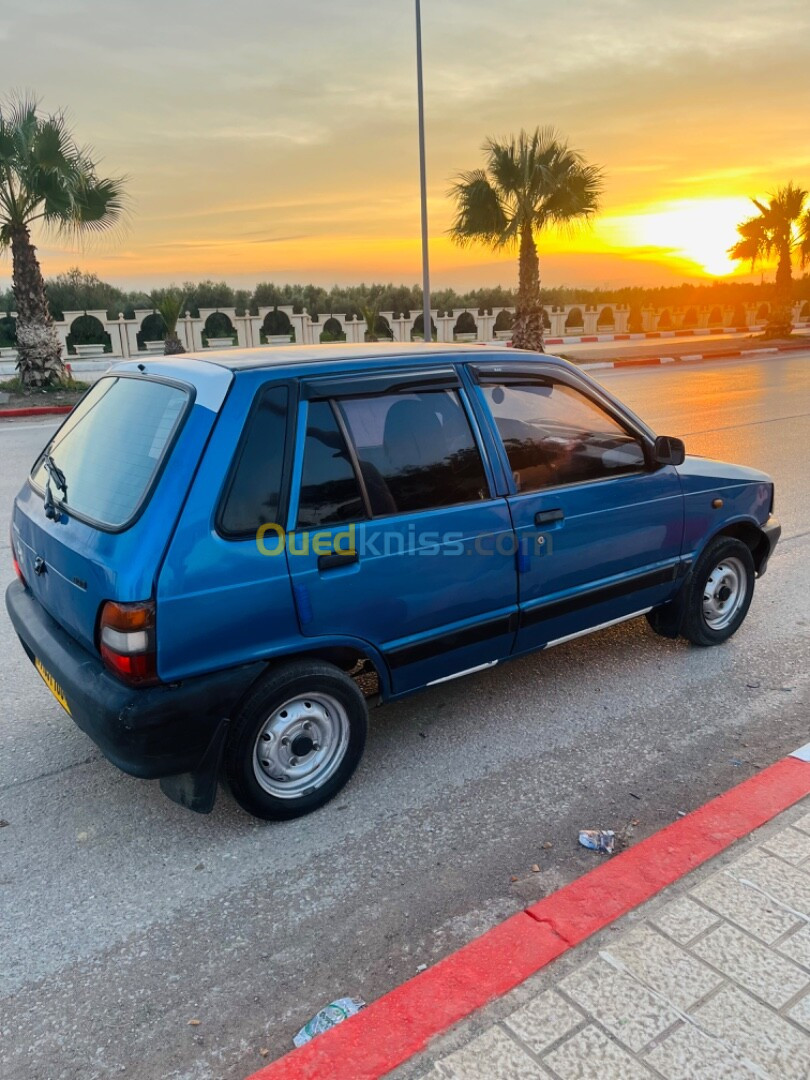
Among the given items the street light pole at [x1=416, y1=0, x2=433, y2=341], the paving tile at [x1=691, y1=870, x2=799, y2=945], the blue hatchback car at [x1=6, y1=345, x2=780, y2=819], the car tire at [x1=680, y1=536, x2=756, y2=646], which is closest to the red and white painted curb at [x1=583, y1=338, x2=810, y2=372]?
the street light pole at [x1=416, y1=0, x2=433, y2=341]

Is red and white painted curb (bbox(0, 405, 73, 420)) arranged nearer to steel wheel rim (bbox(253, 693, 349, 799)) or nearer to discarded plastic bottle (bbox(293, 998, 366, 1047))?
steel wheel rim (bbox(253, 693, 349, 799))

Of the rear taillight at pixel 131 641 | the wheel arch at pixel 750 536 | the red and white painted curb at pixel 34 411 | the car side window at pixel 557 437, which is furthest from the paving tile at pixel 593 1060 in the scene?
the red and white painted curb at pixel 34 411

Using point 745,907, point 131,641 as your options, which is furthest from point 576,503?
point 131,641

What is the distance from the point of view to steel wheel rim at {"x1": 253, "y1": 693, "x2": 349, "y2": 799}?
2.97 metres

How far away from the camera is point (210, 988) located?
2.35 metres

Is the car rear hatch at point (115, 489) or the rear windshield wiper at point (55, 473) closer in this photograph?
the car rear hatch at point (115, 489)

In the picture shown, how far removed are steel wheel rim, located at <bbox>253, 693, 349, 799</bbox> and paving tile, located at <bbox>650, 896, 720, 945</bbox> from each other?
1.30m

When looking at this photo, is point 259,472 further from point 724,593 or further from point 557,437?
point 724,593

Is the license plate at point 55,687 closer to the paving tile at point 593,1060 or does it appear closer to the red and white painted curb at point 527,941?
the red and white painted curb at point 527,941

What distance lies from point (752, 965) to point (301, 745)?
1653 mm

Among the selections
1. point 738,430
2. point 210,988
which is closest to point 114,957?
point 210,988

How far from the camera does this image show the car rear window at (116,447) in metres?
2.84

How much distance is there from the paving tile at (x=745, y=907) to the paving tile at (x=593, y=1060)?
626mm

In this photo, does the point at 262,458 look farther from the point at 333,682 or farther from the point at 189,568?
Result: the point at 333,682
